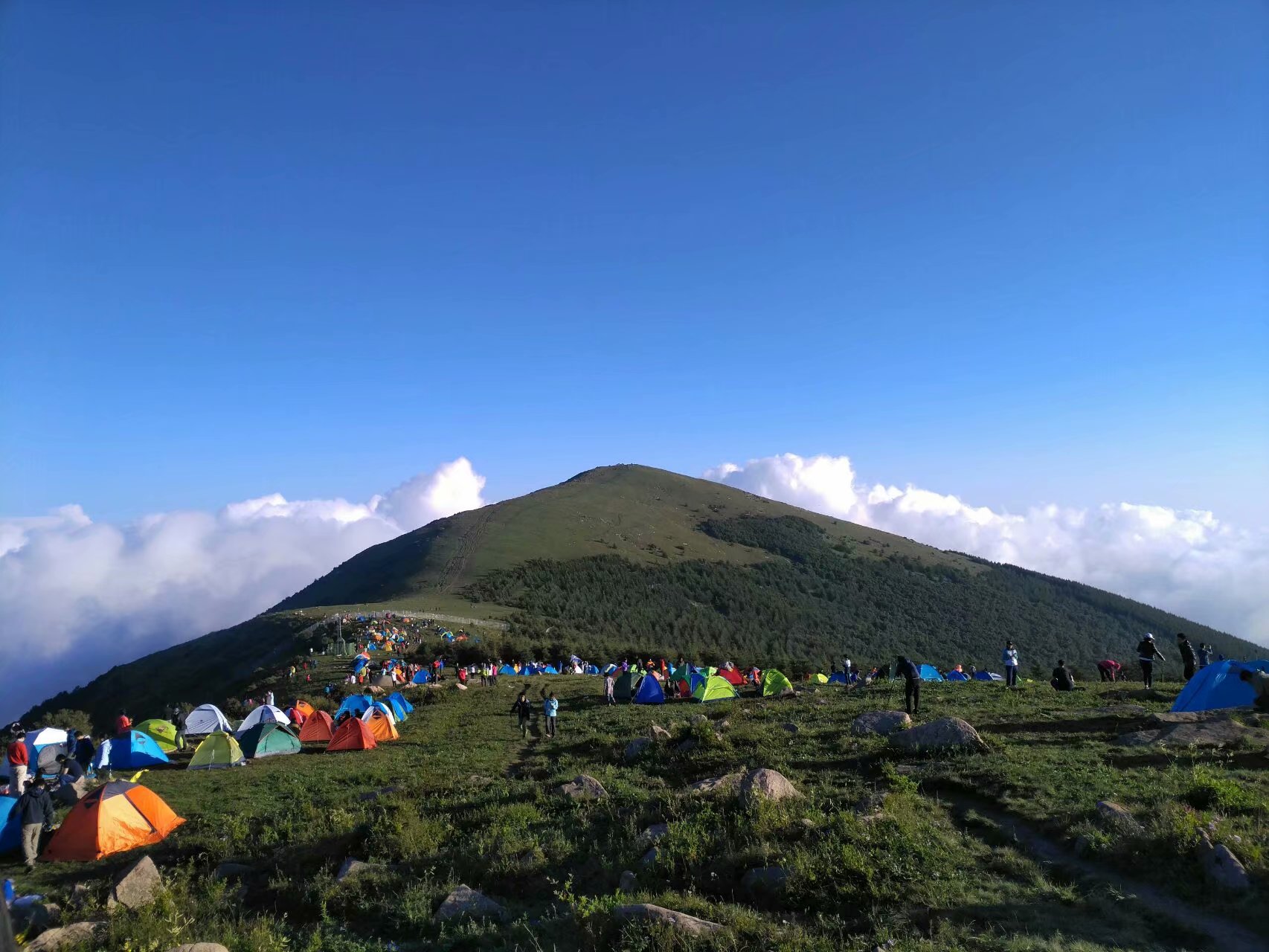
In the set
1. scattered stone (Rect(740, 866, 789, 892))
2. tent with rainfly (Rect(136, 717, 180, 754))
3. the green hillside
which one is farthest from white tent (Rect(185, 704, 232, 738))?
scattered stone (Rect(740, 866, 789, 892))

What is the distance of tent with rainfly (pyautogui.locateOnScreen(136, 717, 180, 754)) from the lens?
80.1 ft

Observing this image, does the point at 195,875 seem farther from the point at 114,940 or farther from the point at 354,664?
the point at 354,664

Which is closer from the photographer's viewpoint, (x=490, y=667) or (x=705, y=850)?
(x=705, y=850)

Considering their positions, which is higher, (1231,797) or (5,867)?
(1231,797)

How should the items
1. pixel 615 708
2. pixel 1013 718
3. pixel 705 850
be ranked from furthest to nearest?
pixel 615 708 < pixel 1013 718 < pixel 705 850

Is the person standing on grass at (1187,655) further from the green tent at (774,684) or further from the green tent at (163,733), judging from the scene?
the green tent at (163,733)

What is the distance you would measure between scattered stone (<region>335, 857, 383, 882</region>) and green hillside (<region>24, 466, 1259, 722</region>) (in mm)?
40997

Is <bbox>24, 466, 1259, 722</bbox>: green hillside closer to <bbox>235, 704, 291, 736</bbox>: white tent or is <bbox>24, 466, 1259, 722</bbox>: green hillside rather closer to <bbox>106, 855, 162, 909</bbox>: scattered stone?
<bbox>235, 704, 291, 736</bbox>: white tent

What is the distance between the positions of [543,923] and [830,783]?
Result: 21.6 feet

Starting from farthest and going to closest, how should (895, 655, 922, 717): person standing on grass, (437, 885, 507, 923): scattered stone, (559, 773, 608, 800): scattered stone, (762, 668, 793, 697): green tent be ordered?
(762, 668, 793, 697): green tent → (895, 655, 922, 717): person standing on grass → (559, 773, 608, 800): scattered stone → (437, 885, 507, 923): scattered stone

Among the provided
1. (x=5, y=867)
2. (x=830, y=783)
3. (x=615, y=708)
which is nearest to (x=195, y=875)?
(x=5, y=867)

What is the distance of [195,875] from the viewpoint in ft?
37.9

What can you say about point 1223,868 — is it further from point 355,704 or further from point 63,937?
point 355,704

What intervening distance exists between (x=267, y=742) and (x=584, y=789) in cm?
1559
